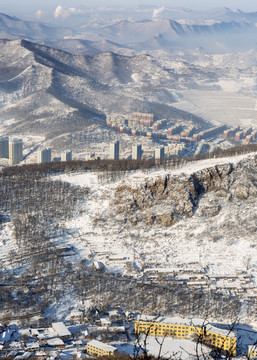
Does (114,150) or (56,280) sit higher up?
(114,150)

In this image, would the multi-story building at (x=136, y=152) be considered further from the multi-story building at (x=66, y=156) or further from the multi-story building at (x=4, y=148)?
the multi-story building at (x=4, y=148)

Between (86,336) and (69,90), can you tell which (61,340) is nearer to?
(86,336)

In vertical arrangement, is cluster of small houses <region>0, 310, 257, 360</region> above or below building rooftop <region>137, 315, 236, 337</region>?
below

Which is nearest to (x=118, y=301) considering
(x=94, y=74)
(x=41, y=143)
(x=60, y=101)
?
(x=41, y=143)

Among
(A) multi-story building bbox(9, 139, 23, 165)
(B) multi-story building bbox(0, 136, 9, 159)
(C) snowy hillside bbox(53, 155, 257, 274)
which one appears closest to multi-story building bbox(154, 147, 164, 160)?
(A) multi-story building bbox(9, 139, 23, 165)

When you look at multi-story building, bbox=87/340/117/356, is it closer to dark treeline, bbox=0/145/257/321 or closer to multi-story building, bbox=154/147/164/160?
dark treeline, bbox=0/145/257/321

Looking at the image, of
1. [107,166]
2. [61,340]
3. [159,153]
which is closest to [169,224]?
[107,166]
